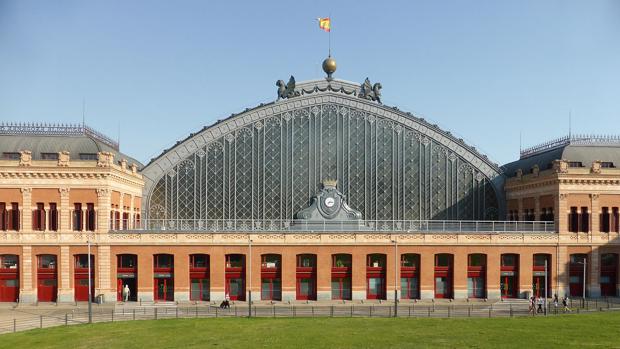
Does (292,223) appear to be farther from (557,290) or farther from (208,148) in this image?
(557,290)

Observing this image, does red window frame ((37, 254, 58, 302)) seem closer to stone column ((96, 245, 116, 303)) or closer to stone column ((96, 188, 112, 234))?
stone column ((96, 245, 116, 303))

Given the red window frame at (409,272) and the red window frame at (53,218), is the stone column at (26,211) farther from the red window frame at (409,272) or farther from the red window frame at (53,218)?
the red window frame at (409,272)

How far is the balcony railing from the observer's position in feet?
260

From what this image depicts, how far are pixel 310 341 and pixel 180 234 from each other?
3489cm

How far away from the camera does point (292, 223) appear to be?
82688 mm

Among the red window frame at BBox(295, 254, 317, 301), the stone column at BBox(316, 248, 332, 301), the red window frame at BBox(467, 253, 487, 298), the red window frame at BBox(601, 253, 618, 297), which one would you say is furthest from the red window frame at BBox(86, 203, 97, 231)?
the red window frame at BBox(601, 253, 618, 297)

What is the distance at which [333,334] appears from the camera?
154ft

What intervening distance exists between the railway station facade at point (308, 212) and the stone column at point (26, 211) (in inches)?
5.7

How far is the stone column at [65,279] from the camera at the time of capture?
7212 centimetres

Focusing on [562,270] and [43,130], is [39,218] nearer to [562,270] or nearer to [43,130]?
[43,130]

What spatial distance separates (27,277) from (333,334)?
42.4m

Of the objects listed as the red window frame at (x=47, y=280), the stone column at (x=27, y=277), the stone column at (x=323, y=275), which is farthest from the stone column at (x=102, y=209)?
the stone column at (x=323, y=275)

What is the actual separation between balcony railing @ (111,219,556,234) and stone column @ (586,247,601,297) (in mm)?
5772

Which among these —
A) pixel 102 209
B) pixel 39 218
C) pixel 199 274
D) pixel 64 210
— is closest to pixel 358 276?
pixel 199 274
